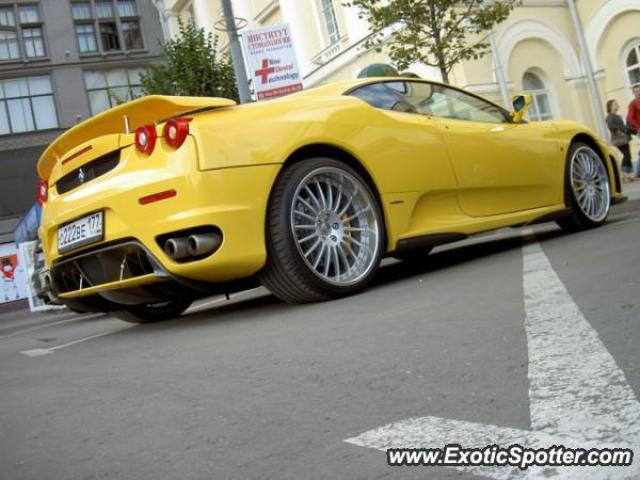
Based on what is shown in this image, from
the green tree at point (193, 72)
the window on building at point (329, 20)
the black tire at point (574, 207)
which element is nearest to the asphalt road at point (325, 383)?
the black tire at point (574, 207)

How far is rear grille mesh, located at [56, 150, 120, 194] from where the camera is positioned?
4.16 metres

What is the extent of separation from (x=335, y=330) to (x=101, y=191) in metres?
1.68

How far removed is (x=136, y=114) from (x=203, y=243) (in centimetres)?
93

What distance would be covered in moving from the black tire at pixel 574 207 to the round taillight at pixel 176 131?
3.41 m

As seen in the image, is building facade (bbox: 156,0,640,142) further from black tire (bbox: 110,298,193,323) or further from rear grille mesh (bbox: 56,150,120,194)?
rear grille mesh (bbox: 56,150,120,194)

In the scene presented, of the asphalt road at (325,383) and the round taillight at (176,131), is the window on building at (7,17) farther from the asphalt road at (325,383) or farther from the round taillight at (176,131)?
the round taillight at (176,131)

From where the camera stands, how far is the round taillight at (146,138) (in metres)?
3.91

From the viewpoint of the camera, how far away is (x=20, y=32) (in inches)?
1310

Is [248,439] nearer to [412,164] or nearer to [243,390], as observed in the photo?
[243,390]

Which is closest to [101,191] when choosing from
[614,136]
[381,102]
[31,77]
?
[381,102]

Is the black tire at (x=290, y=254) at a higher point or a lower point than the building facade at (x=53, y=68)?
lower

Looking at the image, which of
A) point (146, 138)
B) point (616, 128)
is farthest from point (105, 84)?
point (146, 138)

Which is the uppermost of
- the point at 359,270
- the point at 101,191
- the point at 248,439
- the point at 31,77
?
the point at 31,77

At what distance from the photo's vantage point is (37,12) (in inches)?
1341
